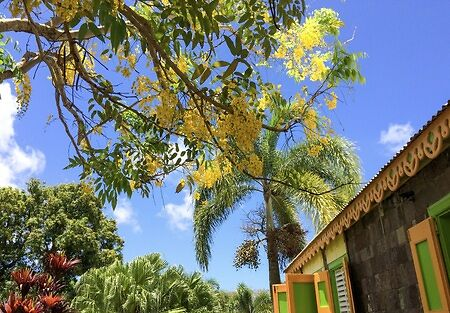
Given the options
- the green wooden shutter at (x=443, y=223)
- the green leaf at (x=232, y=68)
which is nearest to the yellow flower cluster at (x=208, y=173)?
the green leaf at (x=232, y=68)

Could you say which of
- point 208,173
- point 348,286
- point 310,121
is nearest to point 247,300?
point 348,286

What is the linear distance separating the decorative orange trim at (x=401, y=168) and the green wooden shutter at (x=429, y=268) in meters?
0.41

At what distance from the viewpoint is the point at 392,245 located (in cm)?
463

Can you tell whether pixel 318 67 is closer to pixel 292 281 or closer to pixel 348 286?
pixel 348 286

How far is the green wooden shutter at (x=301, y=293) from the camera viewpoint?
6.73 m

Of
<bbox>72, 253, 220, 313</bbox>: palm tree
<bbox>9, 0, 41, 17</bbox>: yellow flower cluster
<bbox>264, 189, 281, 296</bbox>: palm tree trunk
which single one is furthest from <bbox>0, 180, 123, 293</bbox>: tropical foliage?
<bbox>9, 0, 41, 17</bbox>: yellow flower cluster

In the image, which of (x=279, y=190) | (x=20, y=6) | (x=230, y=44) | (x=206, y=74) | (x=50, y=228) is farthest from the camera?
(x=50, y=228)

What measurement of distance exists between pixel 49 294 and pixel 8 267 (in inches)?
531

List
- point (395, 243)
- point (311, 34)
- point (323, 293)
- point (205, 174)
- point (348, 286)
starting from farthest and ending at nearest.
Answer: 1. point (323, 293)
2. point (348, 286)
3. point (205, 174)
4. point (311, 34)
5. point (395, 243)

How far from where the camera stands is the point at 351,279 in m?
5.74

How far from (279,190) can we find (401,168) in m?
9.52

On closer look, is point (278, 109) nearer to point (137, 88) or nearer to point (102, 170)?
point (137, 88)

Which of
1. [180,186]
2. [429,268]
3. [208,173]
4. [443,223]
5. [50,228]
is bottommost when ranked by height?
[429,268]

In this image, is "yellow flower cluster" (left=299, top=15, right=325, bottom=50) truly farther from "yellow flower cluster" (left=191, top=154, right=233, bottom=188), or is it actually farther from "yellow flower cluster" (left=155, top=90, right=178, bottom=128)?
"yellow flower cluster" (left=155, top=90, right=178, bottom=128)
